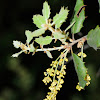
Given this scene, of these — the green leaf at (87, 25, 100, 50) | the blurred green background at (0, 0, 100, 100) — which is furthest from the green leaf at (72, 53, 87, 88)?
the blurred green background at (0, 0, 100, 100)

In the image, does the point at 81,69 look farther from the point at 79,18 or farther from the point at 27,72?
the point at 27,72

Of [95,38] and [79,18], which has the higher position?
[79,18]

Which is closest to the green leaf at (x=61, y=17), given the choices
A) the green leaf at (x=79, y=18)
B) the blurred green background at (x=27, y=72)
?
the green leaf at (x=79, y=18)

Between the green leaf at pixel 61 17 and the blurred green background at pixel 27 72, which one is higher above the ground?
the blurred green background at pixel 27 72

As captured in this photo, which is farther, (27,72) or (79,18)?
(27,72)

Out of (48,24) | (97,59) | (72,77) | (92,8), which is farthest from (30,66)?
(48,24)

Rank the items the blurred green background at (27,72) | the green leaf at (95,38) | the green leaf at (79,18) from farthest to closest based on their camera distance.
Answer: the blurred green background at (27,72) → the green leaf at (79,18) → the green leaf at (95,38)

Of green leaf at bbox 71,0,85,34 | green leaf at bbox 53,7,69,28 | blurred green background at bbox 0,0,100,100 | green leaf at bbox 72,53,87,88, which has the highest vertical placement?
blurred green background at bbox 0,0,100,100

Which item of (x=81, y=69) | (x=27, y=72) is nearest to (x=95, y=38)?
(x=81, y=69)

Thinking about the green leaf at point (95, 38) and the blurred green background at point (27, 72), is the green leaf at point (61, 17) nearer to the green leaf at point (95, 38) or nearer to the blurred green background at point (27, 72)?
the green leaf at point (95, 38)

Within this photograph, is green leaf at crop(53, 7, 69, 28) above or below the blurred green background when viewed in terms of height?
below

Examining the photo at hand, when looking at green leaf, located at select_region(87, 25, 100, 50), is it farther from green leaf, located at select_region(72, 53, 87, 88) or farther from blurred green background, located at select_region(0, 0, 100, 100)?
blurred green background, located at select_region(0, 0, 100, 100)
